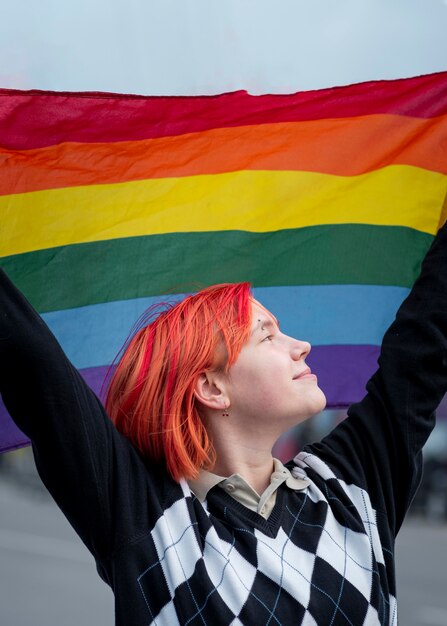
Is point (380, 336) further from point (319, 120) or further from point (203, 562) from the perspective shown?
point (203, 562)

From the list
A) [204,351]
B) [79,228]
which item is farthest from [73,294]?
[204,351]

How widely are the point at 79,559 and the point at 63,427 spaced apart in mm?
10110

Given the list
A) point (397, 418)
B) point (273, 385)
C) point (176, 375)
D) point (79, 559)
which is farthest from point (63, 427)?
point (79, 559)

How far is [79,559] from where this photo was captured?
11.5m

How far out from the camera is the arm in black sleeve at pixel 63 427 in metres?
1.74

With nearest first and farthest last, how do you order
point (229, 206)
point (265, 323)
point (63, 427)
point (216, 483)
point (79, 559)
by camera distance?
point (63, 427)
point (216, 483)
point (265, 323)
point (229, 206)
point (79, 559)

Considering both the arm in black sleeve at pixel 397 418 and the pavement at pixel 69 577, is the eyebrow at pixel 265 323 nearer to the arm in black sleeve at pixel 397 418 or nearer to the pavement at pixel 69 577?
the arm in black sleeve at pixel 397 418

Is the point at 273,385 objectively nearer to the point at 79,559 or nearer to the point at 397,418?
the point at 397,418

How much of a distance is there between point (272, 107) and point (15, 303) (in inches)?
45.9

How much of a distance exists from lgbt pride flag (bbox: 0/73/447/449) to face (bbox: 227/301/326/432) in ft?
2.09

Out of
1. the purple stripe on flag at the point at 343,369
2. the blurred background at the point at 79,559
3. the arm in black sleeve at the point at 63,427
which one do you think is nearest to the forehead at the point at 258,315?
the arm in black sleeve at the point at 63,427

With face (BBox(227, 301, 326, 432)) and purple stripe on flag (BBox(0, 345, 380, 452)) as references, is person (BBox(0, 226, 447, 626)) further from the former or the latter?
purple stripe on flag (BBox(0, 345, 380, 452))

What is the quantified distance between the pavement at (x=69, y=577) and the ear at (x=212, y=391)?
646 cm

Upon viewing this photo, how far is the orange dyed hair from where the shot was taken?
77.5 inches
